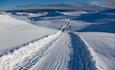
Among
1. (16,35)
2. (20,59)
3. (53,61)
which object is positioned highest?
(20,59)

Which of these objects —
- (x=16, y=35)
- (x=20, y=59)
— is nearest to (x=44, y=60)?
(x=20, y=59)

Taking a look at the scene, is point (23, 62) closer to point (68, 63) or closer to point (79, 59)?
point (68, 63)

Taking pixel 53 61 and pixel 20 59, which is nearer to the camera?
pixel 20 59

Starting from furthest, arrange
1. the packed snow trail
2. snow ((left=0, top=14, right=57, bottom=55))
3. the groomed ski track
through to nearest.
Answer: snow ((left=0, top=14, right=57, bottom=55)) < the packed snow trail < the groomed ski track

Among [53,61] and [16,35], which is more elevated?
[53,61]

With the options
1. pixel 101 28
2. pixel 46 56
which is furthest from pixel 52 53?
pixel 101 28

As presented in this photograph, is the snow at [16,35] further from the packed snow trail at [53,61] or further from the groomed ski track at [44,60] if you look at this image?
the packed snow trail at [53,61]

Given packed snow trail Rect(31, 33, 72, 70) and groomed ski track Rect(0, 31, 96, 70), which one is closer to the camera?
groomed ski track Rect(0, 31, 96, 70)

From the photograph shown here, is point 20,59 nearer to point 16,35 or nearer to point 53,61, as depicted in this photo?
point 53,61

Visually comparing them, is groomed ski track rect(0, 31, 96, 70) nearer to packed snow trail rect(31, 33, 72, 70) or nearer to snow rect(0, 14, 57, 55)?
packed snow trail rect(31, 33, 72, 70)

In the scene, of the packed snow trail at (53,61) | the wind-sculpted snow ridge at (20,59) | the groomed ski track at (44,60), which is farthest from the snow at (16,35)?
the packed snow trail at (53,61)

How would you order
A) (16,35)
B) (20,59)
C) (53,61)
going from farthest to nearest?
(16,35), (53,61), (20,59)

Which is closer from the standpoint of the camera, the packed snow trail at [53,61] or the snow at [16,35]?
the packed snow trail at [53,61]

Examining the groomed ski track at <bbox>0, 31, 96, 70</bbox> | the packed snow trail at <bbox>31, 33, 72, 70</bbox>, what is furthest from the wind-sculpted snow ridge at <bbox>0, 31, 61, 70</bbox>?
the packed snow trail at <bbox>31, 33, 72, 70</bbox>
